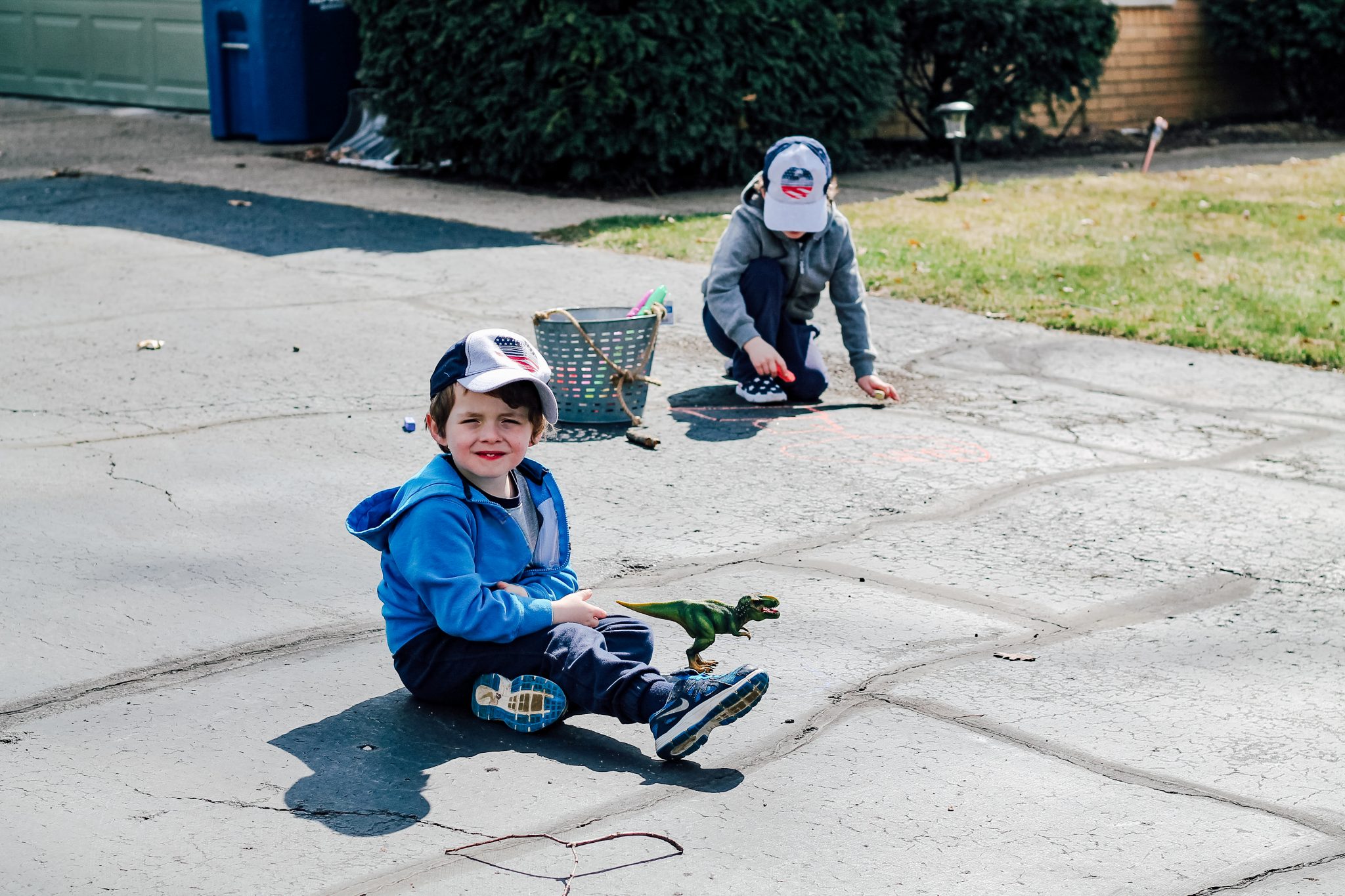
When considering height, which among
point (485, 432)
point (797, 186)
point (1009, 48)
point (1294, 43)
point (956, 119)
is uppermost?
point (1294, 43)

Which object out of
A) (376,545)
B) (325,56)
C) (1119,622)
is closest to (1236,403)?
(1119,622)

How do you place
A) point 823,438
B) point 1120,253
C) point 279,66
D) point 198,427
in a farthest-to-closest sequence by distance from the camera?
point 279,66
point 1120,253
point 823,438
point 198,427

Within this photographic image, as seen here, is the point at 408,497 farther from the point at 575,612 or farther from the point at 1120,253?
the point at 1120,253

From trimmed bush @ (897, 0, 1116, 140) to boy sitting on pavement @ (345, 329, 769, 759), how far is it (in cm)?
1080

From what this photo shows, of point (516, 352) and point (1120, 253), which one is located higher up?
point (516, 352)

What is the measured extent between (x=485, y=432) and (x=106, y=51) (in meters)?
15.7

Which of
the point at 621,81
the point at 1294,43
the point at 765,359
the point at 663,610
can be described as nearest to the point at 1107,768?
the point at 663,610

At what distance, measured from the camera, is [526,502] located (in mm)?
3479

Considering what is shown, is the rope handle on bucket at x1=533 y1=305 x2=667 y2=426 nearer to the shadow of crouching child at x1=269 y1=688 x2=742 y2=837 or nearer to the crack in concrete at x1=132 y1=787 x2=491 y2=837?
the shadow of crouching child at x1=269 y1=688 x2=742 y2=837

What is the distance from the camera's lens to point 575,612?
3314 millimetres

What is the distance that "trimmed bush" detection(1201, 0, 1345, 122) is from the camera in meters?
16.8

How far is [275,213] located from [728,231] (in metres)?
5.04

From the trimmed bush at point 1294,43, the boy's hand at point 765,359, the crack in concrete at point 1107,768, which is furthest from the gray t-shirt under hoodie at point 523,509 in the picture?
the trimmed bush at point 1294,43

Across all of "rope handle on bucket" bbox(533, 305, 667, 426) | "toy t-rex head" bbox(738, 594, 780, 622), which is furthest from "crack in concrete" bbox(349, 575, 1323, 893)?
"rope handle on bucket" bbox(533, 305, 667, 426)
